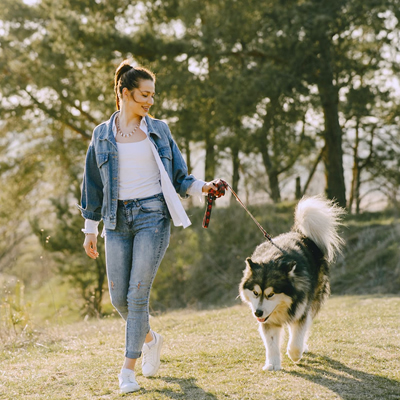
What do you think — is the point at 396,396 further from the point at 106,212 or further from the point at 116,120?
the point at 116,120

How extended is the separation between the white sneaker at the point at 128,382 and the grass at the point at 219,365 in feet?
0.17

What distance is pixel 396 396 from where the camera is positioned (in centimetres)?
304

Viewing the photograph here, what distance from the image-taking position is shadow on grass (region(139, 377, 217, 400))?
3.12m

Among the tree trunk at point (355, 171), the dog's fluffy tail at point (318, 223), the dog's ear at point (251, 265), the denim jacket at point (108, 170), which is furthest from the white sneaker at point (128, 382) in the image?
the tree trunk at point (355, 171)

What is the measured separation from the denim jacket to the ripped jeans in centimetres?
10

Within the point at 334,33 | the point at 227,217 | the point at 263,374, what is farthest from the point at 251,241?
the point at 263,374

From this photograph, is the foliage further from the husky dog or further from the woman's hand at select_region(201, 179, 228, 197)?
the woman's hand at select_region(201, 179, 228, 197)

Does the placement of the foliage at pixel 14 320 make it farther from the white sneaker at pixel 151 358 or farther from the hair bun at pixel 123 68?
the hair bun at pixel 123 68

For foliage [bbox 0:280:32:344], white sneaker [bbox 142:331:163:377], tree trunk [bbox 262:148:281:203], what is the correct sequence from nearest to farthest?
1. white sneaker [bbox 142:331:163:377]
2. foliage [bbox 0:280:32:344]
3. tree trunk [bbox 262:148:281:203]

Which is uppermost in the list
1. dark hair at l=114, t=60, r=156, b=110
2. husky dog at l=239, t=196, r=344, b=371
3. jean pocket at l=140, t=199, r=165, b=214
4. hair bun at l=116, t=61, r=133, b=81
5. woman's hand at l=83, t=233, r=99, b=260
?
hair bun at l=116, t=61, r=133, b=81

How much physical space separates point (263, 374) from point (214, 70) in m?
9.72

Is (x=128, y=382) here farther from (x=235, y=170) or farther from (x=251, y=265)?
(x=235, y=170)

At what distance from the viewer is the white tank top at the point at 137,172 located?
3230mm

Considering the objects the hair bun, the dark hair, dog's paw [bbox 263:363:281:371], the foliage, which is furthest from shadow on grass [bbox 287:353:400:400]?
the foliage
